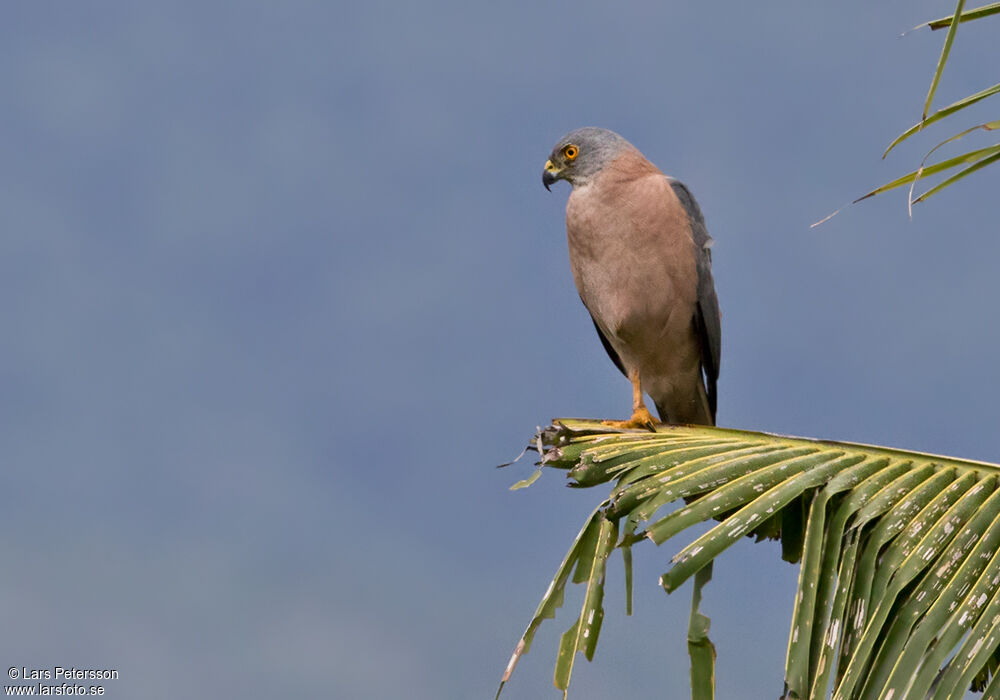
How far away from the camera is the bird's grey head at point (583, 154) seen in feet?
17.8

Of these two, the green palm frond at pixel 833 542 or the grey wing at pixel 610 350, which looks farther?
the grey wing at pixel 610 350

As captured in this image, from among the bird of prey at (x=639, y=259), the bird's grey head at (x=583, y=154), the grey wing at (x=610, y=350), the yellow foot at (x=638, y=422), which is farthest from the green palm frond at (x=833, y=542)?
the grey wing at (x=610, y=350)

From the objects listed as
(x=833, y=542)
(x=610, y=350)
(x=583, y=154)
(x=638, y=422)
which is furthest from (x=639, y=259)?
(x=833, y=542)

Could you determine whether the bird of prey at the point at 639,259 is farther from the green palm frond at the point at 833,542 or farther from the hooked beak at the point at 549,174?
the green palm frond at the point at 833,542

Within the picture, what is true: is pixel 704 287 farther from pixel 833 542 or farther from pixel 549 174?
pixel 833 542

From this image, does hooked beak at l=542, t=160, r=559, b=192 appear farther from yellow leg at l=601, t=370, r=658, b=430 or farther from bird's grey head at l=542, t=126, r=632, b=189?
yellow leg at l=601, t=370, r=658, b=430

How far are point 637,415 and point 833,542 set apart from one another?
2001 mm

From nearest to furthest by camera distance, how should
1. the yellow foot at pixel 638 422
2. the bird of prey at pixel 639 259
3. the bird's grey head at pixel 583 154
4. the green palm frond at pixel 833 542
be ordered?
1. the green palm frond at pixel 833 542
2. the yellow foot at pixel 638 422
3. the bird of prey at pixel 639 259
4. the bird's grey head at pixel 583 154

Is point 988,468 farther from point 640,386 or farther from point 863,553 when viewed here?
point 640,386

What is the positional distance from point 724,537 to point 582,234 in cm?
225

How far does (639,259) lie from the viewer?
17.1ft

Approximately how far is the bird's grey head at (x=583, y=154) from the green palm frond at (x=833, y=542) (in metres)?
1.89

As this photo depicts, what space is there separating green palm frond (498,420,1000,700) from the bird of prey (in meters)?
1.26

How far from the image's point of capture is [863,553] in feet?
10.7
